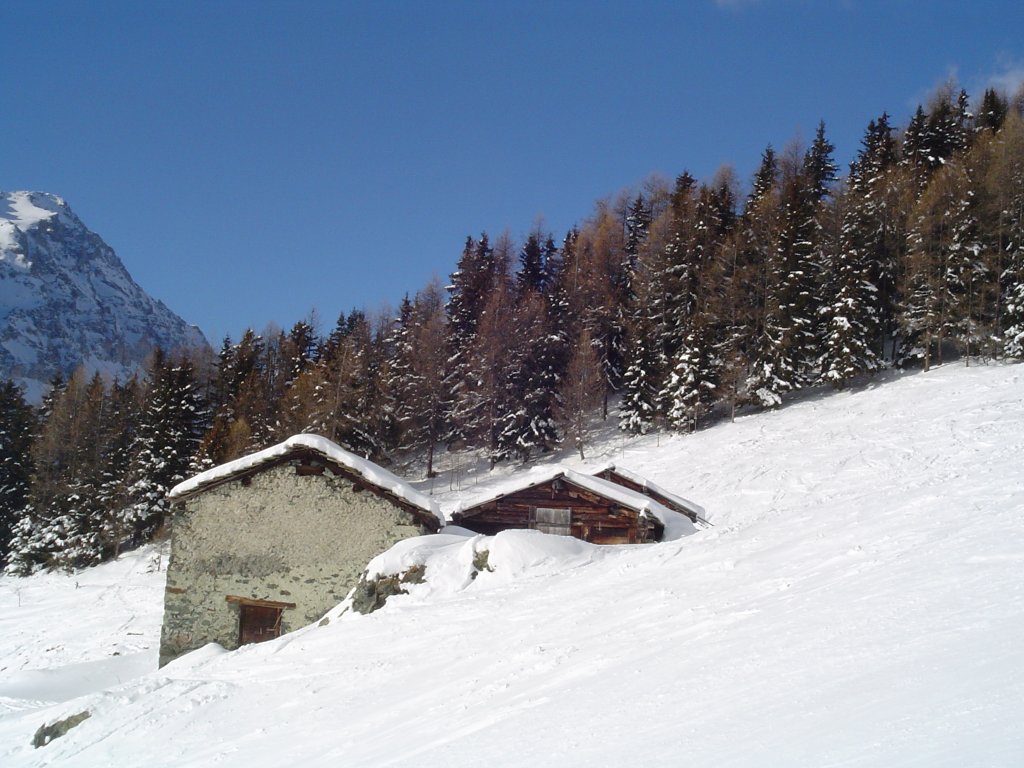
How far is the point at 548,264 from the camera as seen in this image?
197 ft

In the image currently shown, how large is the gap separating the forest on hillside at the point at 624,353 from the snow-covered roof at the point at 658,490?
607 inches

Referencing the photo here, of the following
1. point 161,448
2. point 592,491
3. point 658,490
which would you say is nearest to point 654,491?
point 658,490

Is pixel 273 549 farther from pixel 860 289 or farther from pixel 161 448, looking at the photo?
pixel 860 289

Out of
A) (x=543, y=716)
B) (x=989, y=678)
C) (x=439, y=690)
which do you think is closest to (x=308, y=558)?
(x=439, y=690)

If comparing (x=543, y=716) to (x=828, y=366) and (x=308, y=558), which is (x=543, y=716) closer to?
(x=308, y=558)

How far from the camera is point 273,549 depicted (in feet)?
56.6

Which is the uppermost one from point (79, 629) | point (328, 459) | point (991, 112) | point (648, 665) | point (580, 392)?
point (991, 112)

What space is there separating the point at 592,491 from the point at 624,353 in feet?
96.4

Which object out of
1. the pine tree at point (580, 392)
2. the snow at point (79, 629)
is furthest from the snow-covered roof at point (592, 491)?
the pine tree at point (580, 392)

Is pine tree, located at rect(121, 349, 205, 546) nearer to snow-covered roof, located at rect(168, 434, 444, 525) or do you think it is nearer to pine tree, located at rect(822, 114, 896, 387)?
snow-covered roof, located at rect(168, 434, 444, 525)

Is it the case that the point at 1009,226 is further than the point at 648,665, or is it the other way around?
the point at 1009,226

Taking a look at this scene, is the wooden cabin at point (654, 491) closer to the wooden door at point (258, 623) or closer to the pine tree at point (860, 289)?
the wooden door at point (258, 623)

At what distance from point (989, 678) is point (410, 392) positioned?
135ft

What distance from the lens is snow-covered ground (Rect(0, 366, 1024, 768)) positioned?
4.66 meters
